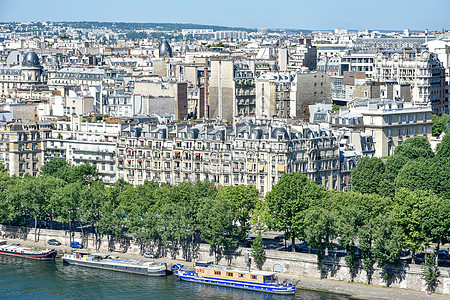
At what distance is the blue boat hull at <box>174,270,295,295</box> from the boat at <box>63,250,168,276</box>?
1.75 meters

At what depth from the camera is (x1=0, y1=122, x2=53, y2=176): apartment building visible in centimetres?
9681

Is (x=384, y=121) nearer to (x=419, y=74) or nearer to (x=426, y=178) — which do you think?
(x=426, y=178)

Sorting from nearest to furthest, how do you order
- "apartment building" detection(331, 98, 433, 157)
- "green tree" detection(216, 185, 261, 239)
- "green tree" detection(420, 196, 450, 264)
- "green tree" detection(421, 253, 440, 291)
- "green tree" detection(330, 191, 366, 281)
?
"green tree" detection(421, 253, 440, 291) → "green tree" detection(420, 196, 450, 264) → "green tree" detection(330, 191, 366, 281) → "green tree" detection(216, 185, 261, 239) → "apartment building" detection(331, 98, 433, 157)

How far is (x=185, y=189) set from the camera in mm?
79750

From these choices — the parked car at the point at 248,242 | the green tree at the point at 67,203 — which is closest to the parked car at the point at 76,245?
the green tree at the point at 67,203

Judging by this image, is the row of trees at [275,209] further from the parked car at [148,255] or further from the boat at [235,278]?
the boat at [235,278]

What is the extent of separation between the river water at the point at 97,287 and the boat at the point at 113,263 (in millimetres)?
461

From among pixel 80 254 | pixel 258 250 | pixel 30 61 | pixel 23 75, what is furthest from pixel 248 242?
pixel 30 61

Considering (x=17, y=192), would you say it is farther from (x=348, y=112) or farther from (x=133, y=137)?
(x=348, y=112)

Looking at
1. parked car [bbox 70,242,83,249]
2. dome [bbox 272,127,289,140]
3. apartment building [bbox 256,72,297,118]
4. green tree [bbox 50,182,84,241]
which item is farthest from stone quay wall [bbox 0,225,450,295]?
apartment building [bbox 256,72,297,118]

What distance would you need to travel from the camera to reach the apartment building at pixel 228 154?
276 feet

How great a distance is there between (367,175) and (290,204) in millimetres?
14203

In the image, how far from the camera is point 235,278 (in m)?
73.1

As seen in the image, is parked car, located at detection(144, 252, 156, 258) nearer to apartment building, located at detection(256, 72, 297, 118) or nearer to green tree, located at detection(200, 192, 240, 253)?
green tree, located at detection(200, 192, 240, 253)
